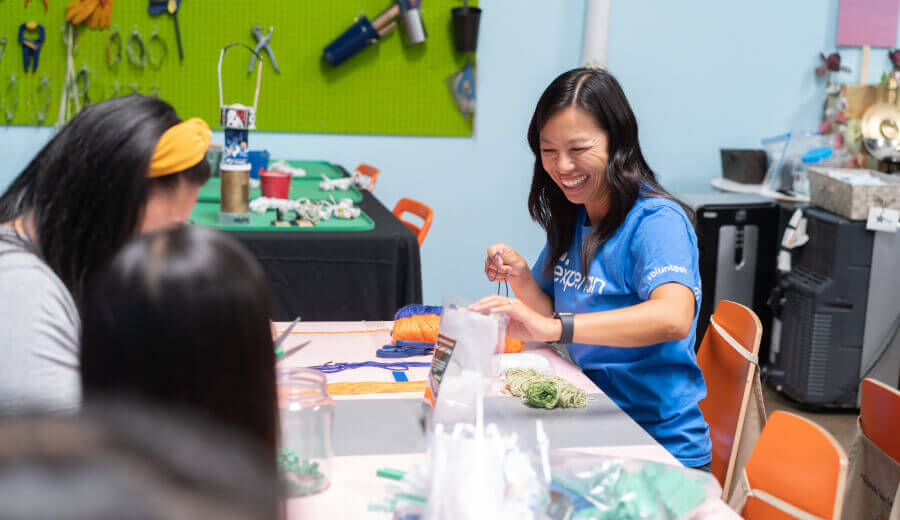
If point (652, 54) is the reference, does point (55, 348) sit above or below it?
below

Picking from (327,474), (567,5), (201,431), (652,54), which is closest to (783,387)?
(652,54)

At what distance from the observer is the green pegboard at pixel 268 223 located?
2.53m

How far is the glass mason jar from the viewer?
1.06 metres

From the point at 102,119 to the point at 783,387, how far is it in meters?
3.16

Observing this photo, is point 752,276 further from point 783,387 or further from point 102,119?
point 102,119

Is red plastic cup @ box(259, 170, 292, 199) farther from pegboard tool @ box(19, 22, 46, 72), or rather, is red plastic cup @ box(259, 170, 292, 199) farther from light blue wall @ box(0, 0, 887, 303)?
pegboard tool @ box(19, 22, 46, 72)

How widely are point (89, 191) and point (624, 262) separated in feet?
3.23

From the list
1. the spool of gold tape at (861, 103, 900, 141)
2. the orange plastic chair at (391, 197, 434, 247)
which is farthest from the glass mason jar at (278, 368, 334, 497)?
the spool of gold tape at (861, 103, 900, 141)

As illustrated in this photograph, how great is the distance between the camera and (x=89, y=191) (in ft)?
3.67

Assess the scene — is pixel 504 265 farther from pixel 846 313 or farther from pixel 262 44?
pixel 262 44

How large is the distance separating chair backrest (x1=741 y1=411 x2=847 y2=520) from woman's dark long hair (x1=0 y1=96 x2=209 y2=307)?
3.31 feet

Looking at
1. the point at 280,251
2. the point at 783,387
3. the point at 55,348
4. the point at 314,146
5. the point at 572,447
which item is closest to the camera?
the point at 55,348

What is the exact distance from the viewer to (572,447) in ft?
4.11

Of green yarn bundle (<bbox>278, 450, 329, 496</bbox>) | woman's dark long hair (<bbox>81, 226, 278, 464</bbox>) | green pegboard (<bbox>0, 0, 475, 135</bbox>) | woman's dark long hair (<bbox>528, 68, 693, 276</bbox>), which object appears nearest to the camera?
woman's dark long hair (<bbox>81, 226, 278, 464</bbox>)
